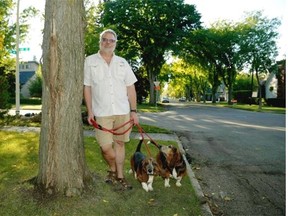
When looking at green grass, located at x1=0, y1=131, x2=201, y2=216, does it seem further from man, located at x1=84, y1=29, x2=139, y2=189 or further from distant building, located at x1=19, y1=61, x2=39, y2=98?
distant building, located at x1=19, y1=61, x2=39, y2=98

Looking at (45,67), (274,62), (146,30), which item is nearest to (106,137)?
(45,67)

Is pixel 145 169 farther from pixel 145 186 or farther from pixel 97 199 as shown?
pixel 97 199

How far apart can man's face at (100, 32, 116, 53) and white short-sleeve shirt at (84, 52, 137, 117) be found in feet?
0.49

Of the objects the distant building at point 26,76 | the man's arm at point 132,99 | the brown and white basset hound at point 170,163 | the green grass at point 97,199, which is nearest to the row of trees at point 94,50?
the green grass at point 97,199

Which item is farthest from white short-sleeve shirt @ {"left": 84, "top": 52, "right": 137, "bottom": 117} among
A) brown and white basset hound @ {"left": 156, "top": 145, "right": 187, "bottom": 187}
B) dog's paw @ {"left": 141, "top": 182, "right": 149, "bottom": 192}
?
dog's paw @ {"left": 141, "top": 182, "right": 149, "bottom": 192}

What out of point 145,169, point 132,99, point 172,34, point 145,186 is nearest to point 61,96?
point 132,99

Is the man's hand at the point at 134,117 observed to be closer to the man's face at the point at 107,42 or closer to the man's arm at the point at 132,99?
the man's arm at the point at 132,99

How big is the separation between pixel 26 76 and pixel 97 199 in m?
78.2

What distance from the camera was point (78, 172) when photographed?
4891mm

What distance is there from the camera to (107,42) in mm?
5023

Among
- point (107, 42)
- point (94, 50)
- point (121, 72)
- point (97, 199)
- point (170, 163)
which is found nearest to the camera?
point (97, 199)

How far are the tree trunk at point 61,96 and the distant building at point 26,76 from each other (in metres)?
69.1

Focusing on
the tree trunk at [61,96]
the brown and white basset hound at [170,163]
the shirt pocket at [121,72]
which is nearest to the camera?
the tree trunk at [61,96]

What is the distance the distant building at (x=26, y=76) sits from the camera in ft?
243
